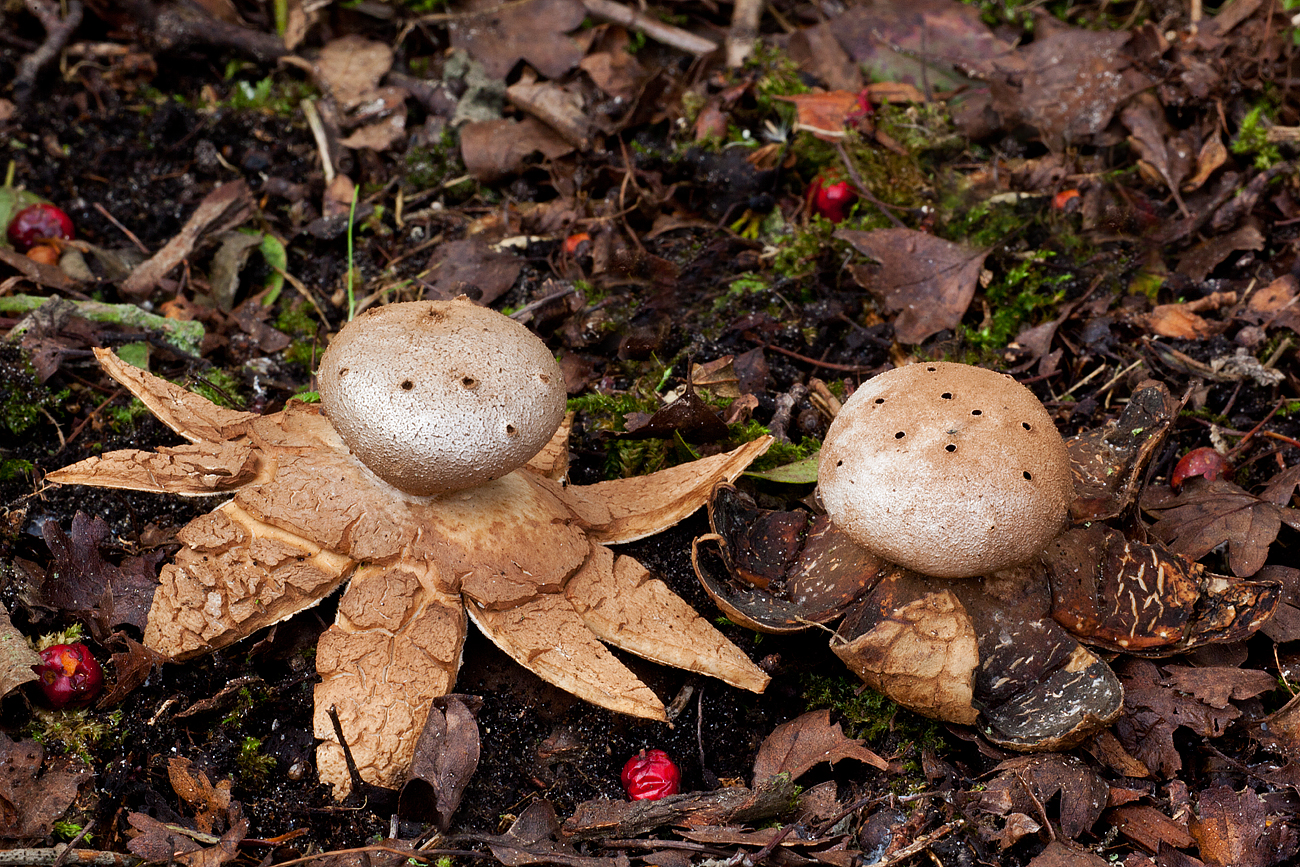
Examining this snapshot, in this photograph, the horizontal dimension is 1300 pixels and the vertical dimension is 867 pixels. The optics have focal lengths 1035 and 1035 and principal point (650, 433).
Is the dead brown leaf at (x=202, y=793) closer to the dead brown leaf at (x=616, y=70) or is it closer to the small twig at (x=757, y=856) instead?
the small twig at (x=757, y=856)

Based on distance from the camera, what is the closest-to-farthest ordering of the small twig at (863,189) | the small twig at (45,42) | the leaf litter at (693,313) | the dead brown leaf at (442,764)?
the dead brown leaf at (442,764)
the leaf litter at (693,313)
the small twig at (863,189)
the small twig at (45,42)

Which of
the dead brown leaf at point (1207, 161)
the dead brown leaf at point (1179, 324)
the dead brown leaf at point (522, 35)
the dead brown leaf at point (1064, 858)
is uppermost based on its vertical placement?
the dead brown leaf at point (1207, 161)

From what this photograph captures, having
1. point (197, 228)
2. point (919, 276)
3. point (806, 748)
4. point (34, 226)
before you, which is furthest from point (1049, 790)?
point (34, 226)

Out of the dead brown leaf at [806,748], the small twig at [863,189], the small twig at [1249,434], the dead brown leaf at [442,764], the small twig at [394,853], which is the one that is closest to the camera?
the small twig at [394,853]

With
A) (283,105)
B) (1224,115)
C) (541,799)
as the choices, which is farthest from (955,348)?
(283,105)

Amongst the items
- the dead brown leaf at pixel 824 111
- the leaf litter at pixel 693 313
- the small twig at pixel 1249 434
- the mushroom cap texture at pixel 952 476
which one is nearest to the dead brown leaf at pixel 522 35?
the leaf litter at pixel 693 313

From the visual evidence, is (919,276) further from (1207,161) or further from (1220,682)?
(1220,682)

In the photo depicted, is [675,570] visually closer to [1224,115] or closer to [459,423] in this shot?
[459,423]

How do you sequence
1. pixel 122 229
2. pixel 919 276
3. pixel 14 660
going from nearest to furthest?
pixel 14 660 → pixel 919 276 → pixel 122 229
